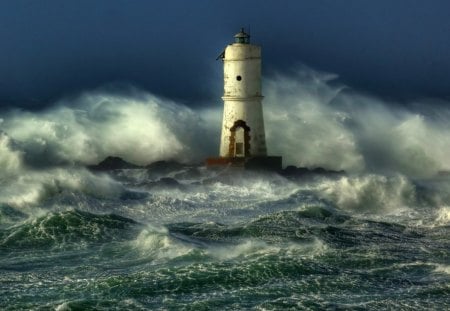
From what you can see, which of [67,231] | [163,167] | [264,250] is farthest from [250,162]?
[264,250]

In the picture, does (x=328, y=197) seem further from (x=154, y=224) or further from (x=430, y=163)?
(x=430, y=163)

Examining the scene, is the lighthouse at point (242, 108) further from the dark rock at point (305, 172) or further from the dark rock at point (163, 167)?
the dark rock at point (163, 167)

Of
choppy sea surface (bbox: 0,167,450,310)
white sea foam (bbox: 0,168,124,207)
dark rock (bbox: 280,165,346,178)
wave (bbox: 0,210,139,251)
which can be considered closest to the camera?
choppy sea surface (bbox: 0,167,450,310)

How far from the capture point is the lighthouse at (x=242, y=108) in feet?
110

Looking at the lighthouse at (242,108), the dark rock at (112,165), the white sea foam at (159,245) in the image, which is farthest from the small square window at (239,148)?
the white sea foam at (159,245)

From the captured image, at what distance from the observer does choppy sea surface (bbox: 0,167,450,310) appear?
51.5 ft

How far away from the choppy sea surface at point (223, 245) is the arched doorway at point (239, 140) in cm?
264

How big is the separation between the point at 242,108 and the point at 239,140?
0.94 m

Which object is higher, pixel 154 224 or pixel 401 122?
pixel 401 122

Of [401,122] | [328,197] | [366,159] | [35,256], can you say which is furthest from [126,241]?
[401,122]

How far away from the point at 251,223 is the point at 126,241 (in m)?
3.25

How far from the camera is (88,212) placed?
74.7ft

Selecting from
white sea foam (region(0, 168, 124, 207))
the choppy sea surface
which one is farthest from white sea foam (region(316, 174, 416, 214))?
white sea foam (region(0, 168, 124, 207))

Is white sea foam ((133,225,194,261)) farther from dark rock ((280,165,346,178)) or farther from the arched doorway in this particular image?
dark rock ((280,165,346,178))
